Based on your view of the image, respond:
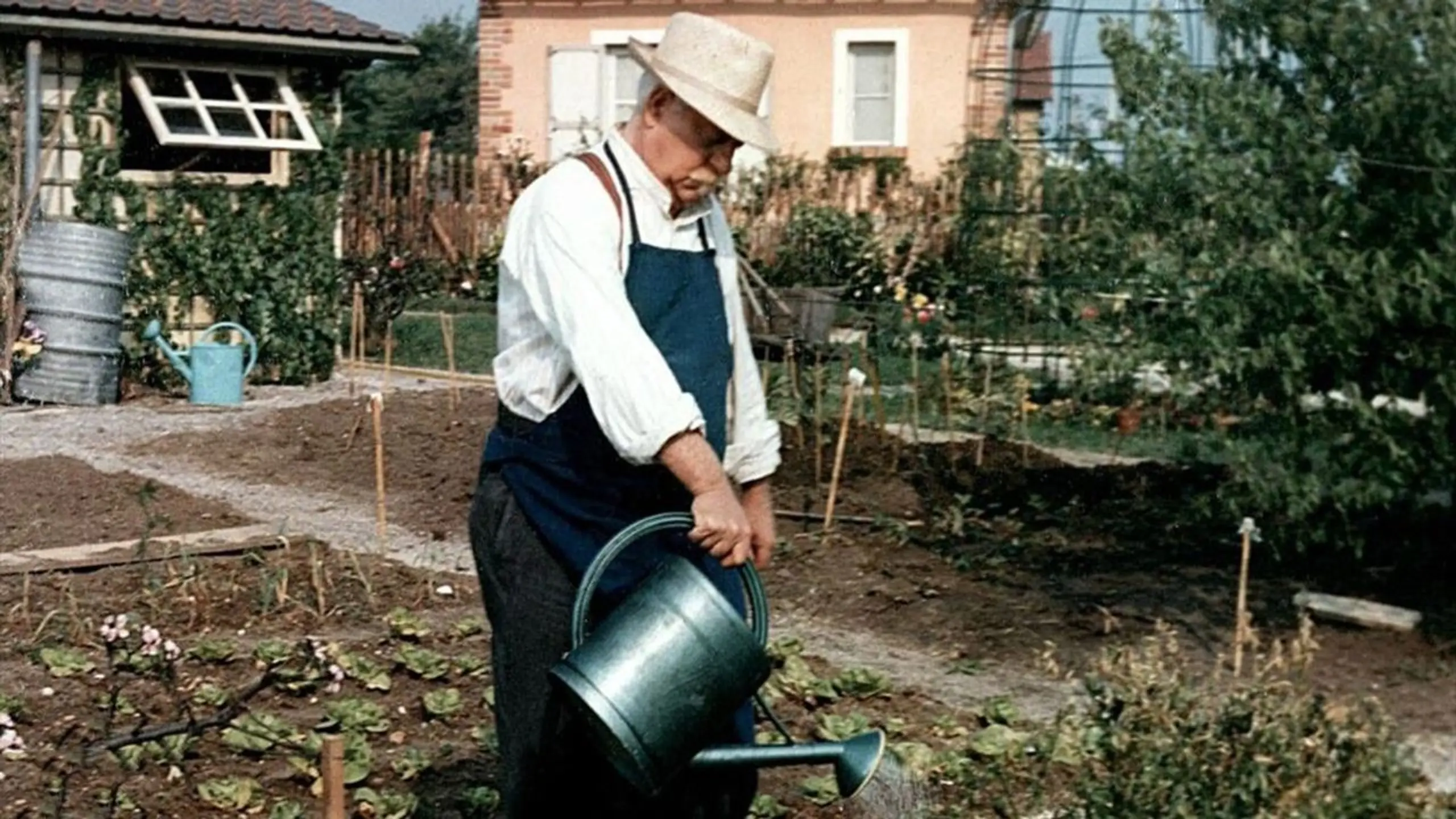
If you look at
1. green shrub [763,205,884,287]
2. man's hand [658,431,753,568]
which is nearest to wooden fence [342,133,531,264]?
green shrub [763,205,884,287]

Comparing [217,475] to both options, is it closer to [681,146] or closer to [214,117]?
[214,117]

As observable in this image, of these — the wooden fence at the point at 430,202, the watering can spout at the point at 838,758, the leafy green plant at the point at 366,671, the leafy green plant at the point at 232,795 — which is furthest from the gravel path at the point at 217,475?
the wooden fence at the point at 430,202

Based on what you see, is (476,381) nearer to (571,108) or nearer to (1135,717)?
(571,108)

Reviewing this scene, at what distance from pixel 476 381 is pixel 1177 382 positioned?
311 inches

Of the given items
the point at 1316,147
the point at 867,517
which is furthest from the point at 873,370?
the point at 1316,147

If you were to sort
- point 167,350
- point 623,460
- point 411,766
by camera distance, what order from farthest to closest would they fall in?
1. point 167,350
2. point 411,766
3. point 623,460

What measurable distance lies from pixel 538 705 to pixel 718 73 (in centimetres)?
110

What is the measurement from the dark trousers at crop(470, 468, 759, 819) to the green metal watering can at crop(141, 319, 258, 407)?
9.41 meters

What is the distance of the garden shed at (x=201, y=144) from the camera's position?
A: 12938 millimetres

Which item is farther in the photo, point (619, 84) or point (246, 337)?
point (619, 84)

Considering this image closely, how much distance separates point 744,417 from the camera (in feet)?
12.4

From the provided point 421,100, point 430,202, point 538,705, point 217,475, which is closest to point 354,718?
point 538,705

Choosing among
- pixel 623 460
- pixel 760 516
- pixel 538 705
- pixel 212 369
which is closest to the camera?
pixel 623 460

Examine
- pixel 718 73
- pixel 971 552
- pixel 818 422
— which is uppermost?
pixel 718 73
